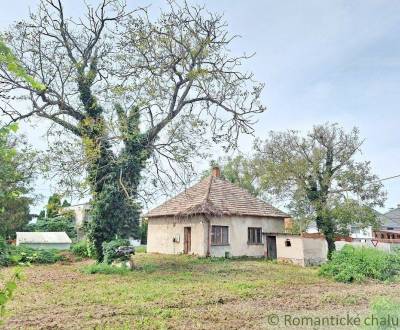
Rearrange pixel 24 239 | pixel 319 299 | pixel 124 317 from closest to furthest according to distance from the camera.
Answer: pixel 124 317 → pixel 319 299 → pixel 24 239

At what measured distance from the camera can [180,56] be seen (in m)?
17.7

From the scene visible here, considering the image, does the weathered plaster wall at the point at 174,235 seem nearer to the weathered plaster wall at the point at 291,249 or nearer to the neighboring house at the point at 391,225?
the weathered plaster wall at the point at 291,249

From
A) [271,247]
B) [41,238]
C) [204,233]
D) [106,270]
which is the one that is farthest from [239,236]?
[41,238]

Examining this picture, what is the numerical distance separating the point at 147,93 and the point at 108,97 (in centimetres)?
248

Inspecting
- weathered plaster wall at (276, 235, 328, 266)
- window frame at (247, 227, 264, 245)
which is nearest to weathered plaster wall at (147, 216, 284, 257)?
window frame at (247, 227, 264, 245)

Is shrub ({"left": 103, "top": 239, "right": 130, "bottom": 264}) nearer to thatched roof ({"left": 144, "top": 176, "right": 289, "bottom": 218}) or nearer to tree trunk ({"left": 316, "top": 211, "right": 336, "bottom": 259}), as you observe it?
thatched roof ({"left": 144, "top": 176, "right": 289, "bottom": 218})

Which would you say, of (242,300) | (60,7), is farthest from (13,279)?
(60,7)

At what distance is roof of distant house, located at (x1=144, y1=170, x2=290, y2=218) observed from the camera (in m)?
23.9

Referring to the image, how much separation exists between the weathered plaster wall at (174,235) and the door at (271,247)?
4884 mm

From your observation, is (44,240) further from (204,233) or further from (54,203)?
(54,203)

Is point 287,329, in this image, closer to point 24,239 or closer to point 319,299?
point 319,299

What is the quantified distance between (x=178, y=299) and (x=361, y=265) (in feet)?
30.2

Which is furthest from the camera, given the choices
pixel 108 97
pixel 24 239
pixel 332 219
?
pixel 24 239

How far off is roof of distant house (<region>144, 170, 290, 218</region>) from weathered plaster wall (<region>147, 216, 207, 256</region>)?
2.02 ft
